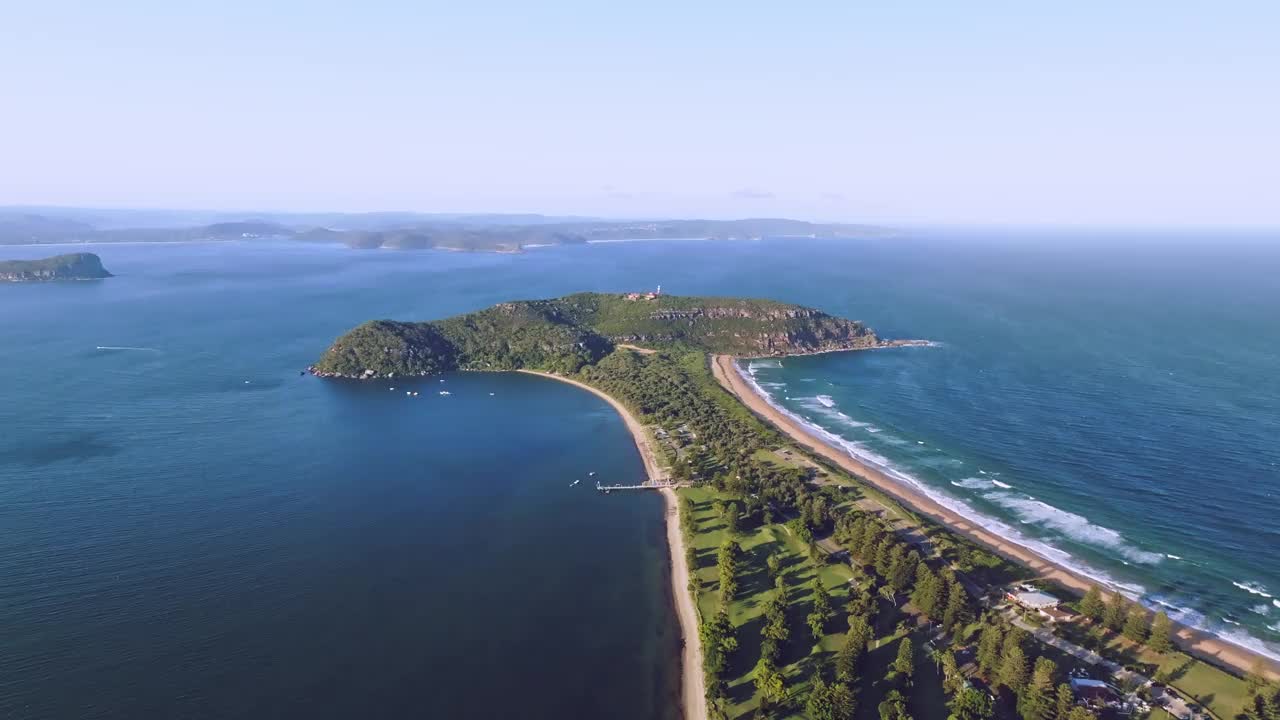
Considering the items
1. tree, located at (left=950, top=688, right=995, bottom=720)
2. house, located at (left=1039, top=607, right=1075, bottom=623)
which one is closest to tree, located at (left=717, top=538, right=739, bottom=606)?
tree, located at (left=950, top=688, right=995, bottom=720)

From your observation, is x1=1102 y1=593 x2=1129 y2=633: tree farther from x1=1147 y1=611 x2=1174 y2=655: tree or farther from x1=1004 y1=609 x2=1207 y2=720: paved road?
x1=1004 y1=609 x2=1207 y2=720: paved road

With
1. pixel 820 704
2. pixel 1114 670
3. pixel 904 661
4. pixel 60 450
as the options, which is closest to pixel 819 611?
pixel 904 661

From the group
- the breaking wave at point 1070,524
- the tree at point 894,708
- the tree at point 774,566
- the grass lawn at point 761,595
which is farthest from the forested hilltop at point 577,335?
the tree at point 894,708

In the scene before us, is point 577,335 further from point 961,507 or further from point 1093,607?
point 1093,607

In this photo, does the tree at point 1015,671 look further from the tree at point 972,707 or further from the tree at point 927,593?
the tree at point 927,593

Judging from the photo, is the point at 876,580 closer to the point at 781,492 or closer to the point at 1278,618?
the point at 781,492

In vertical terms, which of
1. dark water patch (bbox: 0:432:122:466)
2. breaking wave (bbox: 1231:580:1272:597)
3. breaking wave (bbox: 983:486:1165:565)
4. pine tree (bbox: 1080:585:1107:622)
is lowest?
breaking wave (bbox: 1231:580:1272:597)
